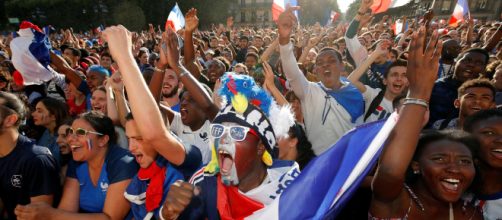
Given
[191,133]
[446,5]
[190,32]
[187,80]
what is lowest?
[191,133]

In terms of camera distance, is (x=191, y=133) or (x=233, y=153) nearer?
(x=233, y=153)

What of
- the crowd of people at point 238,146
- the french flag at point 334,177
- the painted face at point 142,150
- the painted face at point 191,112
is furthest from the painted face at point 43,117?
the french flag at point 334,177

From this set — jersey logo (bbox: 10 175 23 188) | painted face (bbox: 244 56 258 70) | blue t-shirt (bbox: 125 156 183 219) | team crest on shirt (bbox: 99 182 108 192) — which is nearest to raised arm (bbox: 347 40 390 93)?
blue t-shirt (bbox: 125 156 183 219)

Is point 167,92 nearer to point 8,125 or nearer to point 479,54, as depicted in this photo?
point 8,125

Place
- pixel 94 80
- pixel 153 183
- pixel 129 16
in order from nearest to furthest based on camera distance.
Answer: pixel 153 183 → pixel 94 80 → pixel 129 16

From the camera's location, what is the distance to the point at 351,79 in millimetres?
4047

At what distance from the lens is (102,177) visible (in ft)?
8.02

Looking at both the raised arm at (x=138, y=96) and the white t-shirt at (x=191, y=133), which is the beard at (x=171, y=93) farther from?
the raised arm at (x=138, y=96)

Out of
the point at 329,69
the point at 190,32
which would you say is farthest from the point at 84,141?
the point at 329,69

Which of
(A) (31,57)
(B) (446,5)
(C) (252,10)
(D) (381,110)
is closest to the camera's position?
(D) (381,110)

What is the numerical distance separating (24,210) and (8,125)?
0.72 metres

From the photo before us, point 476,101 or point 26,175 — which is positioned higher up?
point 476,101

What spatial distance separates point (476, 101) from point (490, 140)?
96 cm

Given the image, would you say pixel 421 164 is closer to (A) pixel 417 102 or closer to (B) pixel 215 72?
(A) pixel 417 102
